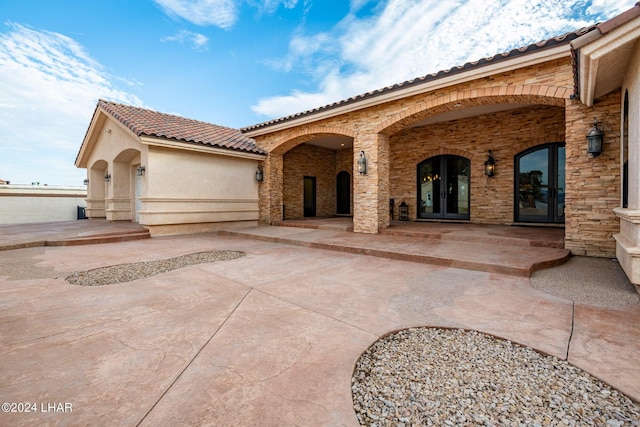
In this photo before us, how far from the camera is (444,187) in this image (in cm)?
1024

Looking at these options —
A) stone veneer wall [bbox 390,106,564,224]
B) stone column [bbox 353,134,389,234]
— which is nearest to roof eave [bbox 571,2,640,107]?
stone column [bbox 353,134,389,234]

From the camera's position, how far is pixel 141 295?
3.29 m

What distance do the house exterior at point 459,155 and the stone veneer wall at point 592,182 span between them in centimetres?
2

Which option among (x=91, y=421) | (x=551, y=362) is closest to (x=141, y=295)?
(x=91, y=421)

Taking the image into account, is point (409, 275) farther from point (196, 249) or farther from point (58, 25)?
point (58, 25)

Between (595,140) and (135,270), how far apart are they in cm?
836

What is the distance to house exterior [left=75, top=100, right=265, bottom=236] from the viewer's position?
27.9ft

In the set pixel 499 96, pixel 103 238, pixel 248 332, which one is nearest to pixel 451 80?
pixel 499 96

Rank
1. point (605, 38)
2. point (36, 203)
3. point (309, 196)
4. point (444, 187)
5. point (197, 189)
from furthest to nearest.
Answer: point (36, 203) → point (309, 196) → point (444, 187) → point (197, 189) → point (605, 38)

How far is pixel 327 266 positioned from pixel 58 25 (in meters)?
17.8

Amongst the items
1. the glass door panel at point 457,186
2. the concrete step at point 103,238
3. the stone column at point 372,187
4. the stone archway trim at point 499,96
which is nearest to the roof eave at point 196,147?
the concrete step at point 103,238

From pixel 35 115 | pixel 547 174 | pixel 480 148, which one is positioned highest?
pixel 35 115

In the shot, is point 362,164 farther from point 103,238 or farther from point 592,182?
point 103,238

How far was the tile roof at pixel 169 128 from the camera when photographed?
8.50 m
